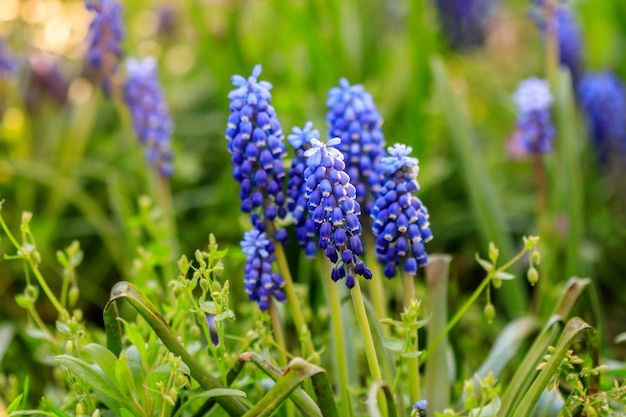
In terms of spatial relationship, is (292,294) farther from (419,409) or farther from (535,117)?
(535,117)

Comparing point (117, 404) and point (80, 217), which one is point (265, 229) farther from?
point (80, 217)

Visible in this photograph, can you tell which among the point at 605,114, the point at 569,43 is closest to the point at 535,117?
the point at 605,114

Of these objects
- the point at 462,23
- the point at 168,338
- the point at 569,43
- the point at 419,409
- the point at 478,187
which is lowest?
the point at 419,409

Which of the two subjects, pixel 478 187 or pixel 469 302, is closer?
pixel 469 302

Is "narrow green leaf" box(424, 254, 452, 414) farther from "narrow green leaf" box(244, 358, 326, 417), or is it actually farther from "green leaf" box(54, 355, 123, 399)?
"green leaf" box(54, 355, 123, 399)

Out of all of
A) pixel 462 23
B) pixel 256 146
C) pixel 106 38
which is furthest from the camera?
pixel 462 23

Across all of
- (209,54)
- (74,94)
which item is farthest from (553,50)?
(74,94)

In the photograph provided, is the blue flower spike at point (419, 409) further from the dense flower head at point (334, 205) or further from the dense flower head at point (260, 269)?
the dense flower head at point (260, 269)

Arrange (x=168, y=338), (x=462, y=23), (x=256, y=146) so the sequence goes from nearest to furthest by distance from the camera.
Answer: (x=168, y=338), (x=256, y=146), (x=462, y=23)
